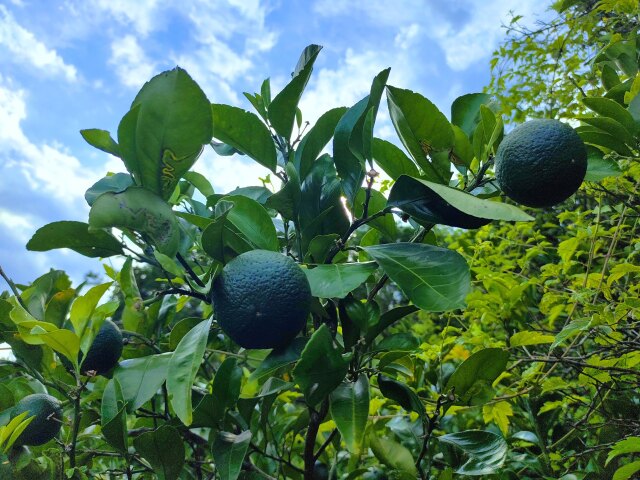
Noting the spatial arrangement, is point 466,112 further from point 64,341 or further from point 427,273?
point 64,341

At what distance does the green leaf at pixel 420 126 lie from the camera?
2.75 feet

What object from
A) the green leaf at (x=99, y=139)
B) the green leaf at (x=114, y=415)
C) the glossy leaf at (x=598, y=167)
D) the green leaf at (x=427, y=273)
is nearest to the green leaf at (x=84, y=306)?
the green leaf at (x=114, y=415)

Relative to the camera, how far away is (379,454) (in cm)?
125

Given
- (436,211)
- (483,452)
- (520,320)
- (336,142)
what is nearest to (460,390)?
(483,452)

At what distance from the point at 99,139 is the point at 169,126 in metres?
0.19

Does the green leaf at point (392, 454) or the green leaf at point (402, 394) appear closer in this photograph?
the green leaf at point (402, 394)

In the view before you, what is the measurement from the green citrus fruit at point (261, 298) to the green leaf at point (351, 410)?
115 mm

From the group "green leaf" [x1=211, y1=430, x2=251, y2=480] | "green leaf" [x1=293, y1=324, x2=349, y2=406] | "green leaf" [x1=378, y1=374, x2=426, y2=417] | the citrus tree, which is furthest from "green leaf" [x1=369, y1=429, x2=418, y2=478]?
"green leaf" [x1=293, y1=324, x2=349, y2=406]

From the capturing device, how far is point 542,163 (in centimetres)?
81

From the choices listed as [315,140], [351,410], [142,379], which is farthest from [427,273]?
[142,379]

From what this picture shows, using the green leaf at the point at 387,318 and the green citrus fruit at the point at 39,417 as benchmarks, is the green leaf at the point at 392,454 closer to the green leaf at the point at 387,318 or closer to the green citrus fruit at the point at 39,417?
the green leaf at the point at 387,318

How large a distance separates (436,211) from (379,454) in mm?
674

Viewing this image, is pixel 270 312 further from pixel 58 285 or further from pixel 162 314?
pixel 162 314

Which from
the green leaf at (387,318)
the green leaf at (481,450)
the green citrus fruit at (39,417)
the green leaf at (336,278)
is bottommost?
the green leaf at (481,450)
